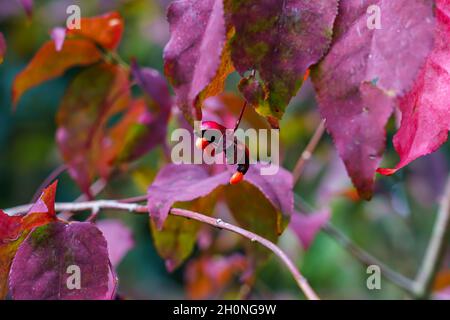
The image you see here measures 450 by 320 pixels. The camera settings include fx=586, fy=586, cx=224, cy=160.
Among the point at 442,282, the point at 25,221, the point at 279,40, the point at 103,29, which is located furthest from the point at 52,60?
the point at 442,282

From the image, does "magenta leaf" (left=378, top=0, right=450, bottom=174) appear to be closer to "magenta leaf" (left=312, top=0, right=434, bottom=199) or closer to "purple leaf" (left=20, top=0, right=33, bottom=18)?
"magenta leaf" (left=312, top=0, right=434, bottom=199)

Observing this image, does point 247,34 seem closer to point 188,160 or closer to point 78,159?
point 188,160

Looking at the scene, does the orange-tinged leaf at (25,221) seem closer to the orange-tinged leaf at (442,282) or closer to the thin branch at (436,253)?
the thin branch at (436,253)

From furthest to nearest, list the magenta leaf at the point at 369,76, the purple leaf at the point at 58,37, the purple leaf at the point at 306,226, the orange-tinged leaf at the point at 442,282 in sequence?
the orange-tinged leaf at the point at 442,282 < the purple leaf at the point at 306,226 < the purple leaf at the point at 58,37 < the magenta leaf at the point at 369,76

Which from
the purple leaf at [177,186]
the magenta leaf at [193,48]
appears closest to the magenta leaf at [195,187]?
the purple leaf at [177,186]

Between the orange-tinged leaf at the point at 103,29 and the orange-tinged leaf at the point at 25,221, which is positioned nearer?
the orange-tinged leaf at the point at 25,221

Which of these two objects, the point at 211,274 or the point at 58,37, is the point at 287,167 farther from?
the point at 58,37
